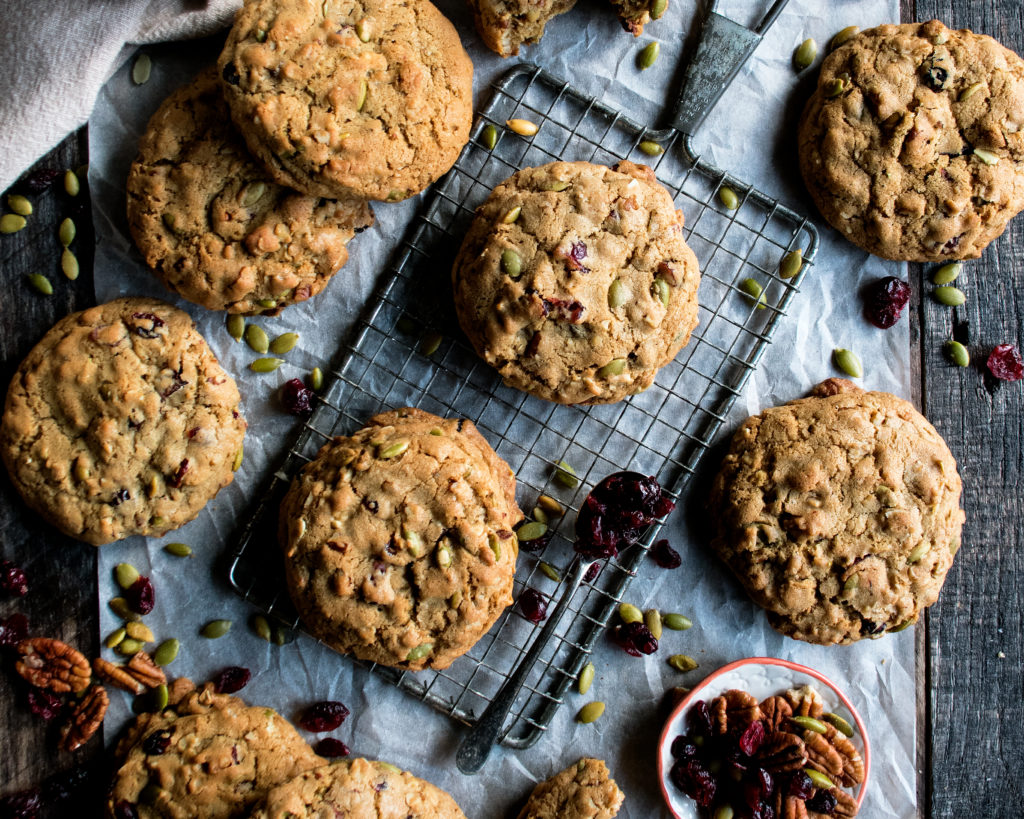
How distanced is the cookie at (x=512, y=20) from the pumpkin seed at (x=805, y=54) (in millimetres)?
1017

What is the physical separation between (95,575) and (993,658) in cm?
388

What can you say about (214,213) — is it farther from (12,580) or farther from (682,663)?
Answer: (682,663)

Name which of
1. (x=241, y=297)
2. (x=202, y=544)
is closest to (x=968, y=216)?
(x=241, y=297)

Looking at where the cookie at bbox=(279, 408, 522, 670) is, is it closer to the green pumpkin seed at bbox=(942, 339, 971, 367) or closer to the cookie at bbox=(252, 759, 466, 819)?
the cookie at bbox=(252, 759, 466, 819)

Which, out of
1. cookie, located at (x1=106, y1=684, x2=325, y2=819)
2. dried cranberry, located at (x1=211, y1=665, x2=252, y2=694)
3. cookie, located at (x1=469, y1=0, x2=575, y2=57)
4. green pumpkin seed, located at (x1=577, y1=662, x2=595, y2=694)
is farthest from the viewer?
green pumpkin seed, located at (x1=577, y1=662, x2=595, y2=694)

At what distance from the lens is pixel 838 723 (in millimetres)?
3451

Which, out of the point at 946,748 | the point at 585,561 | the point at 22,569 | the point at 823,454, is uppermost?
the point at 823,454

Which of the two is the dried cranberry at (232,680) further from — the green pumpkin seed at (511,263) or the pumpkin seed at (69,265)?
the green pumpkin seed at (511,263)

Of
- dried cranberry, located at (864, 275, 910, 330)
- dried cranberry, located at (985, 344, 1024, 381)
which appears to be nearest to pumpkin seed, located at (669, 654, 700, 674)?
dried cranberry, located at (864, 275, 910, 330)

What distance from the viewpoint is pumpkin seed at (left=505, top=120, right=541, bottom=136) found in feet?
11.4

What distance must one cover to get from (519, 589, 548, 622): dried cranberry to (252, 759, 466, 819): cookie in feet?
2.49

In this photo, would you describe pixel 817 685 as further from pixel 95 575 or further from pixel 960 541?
pixel 95 575

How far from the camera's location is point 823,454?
11.0 feet

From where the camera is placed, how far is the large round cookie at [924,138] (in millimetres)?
3396
